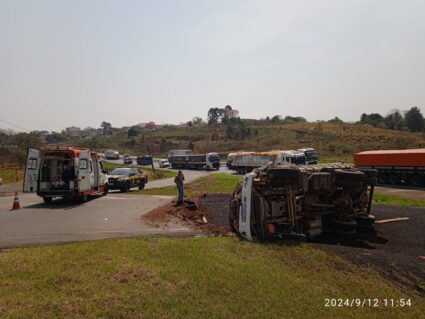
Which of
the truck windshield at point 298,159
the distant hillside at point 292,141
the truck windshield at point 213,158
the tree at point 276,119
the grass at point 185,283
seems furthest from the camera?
the tree at point 276,119

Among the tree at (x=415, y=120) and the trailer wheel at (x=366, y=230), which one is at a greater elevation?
the tree at (x=415, y=120)

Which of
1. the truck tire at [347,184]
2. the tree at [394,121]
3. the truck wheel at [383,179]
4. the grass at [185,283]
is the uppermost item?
the tree at [394,121]

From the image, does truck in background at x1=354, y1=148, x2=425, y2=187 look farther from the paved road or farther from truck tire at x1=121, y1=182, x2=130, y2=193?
the paved road

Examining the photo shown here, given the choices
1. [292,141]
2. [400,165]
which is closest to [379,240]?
[400,165]

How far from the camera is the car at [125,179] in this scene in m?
27.5

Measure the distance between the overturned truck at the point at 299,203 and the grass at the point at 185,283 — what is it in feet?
4.02

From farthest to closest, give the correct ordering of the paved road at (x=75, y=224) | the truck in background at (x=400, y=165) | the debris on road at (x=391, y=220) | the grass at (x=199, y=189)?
the truck in background at (x=400, y=165) → the grass at (x=199, y=189) → the debris on road at (x=391, y=220) → the paved road at (x=75, y=224)

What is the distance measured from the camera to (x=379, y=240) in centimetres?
1045

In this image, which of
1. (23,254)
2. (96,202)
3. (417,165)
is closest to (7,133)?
(96,202)

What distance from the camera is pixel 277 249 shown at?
8.21m

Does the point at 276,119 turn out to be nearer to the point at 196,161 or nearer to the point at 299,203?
the point at 196,161

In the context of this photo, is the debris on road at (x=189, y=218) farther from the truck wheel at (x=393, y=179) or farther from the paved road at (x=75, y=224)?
the truck wheel at (x=393, y=179)

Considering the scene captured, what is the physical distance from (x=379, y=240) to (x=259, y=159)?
44053 mm
